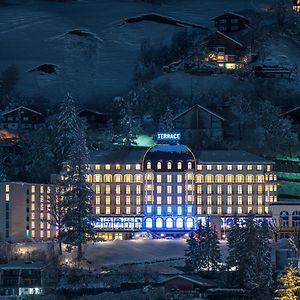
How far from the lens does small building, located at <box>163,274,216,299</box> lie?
13088cm

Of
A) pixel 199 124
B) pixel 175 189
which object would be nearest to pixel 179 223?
pixel 175 189

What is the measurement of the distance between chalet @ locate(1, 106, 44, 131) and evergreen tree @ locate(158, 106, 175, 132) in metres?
17.7

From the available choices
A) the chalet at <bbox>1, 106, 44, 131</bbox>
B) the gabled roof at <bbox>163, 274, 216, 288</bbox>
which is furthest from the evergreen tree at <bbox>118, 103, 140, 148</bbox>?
the gabled roof at <bbox>163, 274, 216, 288</bbox>

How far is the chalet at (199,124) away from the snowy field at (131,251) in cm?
2600

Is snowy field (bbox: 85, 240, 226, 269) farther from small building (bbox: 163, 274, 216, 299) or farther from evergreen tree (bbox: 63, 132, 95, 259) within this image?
small building (bbox: 163, 274, 216, 299)

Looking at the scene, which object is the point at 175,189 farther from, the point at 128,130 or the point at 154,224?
the point at 128,130

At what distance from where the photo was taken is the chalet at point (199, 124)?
176m

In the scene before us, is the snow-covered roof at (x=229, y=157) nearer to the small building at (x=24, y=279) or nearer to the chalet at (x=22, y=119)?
the chalet at (x=22, y=119)

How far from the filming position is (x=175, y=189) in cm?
16300

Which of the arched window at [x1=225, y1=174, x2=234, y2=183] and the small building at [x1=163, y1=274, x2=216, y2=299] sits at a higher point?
the arched window at [x1=225, y1=174, x2=234, y2=183]

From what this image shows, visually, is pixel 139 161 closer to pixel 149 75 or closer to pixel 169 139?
pixel 169 139

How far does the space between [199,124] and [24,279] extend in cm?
4560

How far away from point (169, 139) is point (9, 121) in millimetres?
28271

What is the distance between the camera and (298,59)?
193750mm
